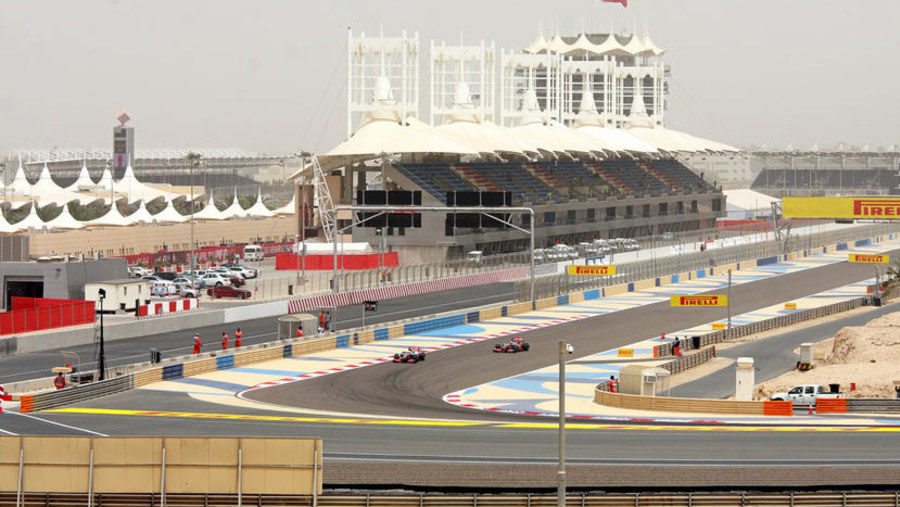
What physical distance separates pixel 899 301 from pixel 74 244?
6208 centimetres

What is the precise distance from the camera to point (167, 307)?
81562 mm

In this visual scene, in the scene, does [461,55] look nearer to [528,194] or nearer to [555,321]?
[528,194]

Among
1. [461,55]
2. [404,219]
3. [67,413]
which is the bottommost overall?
[67,413]

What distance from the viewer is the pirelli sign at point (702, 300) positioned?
82125 mm

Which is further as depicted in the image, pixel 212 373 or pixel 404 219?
pixel 404 219

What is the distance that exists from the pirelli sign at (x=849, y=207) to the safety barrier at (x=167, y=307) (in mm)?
48526

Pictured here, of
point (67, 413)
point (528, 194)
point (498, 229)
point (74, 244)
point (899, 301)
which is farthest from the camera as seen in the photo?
point (528, 194)

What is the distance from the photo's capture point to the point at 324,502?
32.8m

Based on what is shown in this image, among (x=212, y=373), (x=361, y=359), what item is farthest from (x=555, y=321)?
(x=212, y=373)

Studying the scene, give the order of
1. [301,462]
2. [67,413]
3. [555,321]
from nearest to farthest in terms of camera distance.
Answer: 1. [301,462]
2. [67,413]
3. [555,321]

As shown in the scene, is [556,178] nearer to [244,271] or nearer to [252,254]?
[252,254]

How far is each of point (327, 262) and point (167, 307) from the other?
29.4 meters

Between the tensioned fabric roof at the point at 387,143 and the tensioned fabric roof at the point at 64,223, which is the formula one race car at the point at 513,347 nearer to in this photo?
the tensioned fabric roof at the point at 387,143

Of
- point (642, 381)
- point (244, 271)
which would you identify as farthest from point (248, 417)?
point (244, 271)
